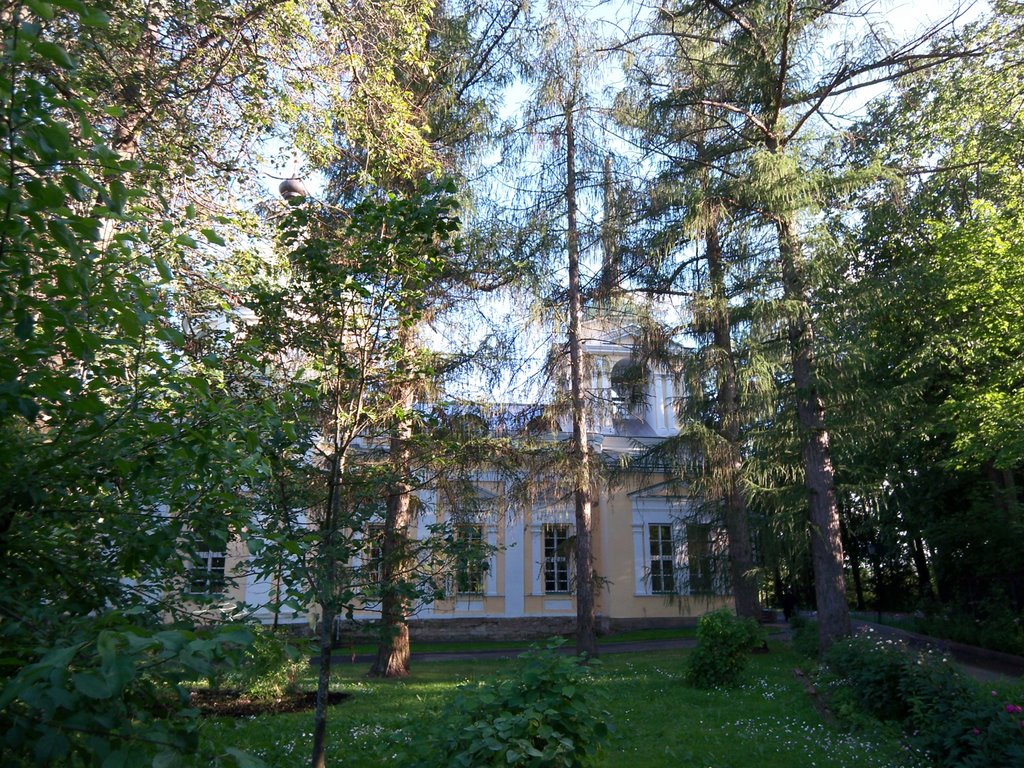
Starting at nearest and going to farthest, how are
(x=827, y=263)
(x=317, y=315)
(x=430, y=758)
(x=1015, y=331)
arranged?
(x=430, y=758) < (x=317, y=315) < (x=1015, y=331) < (x=827, y=263)

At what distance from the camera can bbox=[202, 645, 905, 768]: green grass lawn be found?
7.07 m

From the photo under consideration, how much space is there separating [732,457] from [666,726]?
7.98 metres

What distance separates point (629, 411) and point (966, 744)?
1149 centimetres

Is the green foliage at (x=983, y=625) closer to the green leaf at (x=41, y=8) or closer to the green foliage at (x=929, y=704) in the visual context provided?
the green foliage at (x=929, y=704)

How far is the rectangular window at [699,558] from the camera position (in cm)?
1747

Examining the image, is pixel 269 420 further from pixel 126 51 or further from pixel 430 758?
pixel 126 51

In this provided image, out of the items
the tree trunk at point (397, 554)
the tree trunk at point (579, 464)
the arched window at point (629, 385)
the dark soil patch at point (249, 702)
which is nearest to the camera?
the tree trunk at point (397, 554)

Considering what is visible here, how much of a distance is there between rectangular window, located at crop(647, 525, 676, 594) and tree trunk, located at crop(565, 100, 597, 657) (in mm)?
8906

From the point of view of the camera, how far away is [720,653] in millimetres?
11609

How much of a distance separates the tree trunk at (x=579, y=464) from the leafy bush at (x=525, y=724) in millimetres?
10473

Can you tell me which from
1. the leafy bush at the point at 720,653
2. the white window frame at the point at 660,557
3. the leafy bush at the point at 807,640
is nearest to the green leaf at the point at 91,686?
the leafy bush at the point at 720,653

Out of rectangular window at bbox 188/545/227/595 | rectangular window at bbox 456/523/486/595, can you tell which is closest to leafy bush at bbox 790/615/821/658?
rectangular window at bbox 456/523/486/595

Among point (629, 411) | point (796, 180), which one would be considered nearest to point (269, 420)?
point (796, 180)

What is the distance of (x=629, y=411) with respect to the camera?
17312mm
